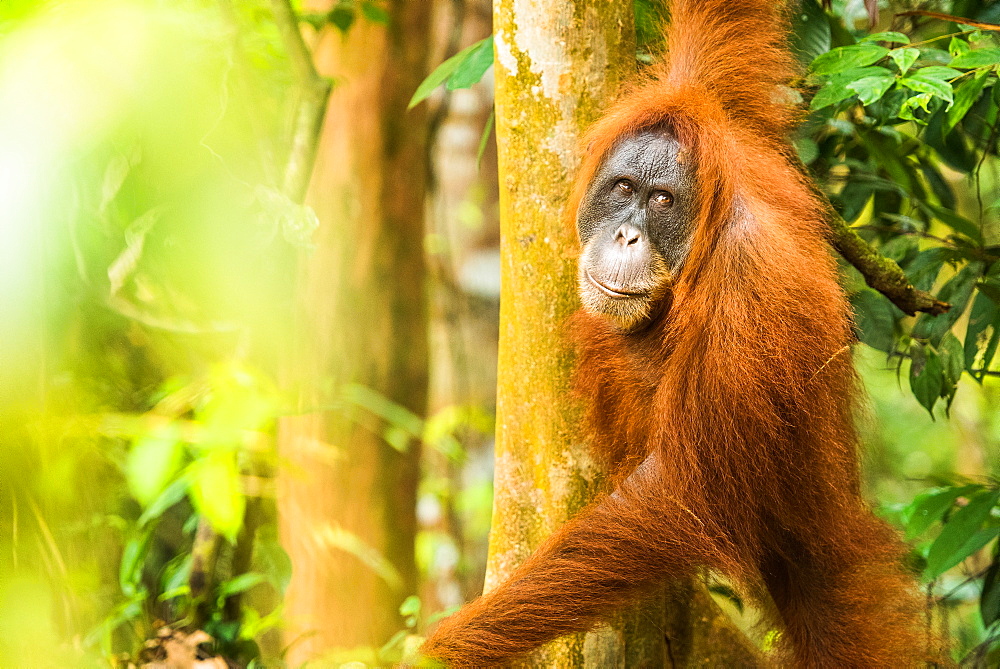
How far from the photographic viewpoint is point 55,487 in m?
1.07

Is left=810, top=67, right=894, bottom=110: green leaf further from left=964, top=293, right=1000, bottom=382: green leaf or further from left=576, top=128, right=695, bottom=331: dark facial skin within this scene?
left=964, top=293, right=1000, bottom=382: green leaf

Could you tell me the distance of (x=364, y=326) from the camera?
4.75m

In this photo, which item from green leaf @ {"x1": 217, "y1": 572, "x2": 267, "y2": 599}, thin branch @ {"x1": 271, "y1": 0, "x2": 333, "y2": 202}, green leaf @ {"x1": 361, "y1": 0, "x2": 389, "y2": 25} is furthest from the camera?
green leaf @ {"x1": 361, "y1": 0, "x2": 389, "y2": 25}

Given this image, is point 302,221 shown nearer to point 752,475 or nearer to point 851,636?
point 752,475

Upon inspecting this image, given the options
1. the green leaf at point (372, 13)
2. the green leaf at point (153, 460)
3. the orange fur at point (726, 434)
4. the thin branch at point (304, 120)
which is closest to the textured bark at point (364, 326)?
the green leaf at point (372, 13)

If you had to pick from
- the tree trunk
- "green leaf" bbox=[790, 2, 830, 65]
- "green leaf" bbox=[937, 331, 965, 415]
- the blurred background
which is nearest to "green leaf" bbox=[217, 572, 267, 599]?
the blurred background

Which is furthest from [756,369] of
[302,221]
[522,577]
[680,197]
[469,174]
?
[469,174]

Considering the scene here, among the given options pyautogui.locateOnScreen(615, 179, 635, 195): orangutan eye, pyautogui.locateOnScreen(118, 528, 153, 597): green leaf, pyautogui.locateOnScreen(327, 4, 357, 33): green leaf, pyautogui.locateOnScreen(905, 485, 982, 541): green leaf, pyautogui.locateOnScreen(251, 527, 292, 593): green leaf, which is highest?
pyautogui.locateOnScreen(327, 4, 357, 33): green leaf

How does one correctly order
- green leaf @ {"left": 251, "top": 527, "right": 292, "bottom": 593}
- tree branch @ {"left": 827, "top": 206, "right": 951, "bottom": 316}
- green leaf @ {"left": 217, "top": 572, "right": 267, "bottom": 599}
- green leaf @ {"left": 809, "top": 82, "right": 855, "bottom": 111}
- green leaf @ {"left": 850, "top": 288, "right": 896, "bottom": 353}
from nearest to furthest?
green leaf @ {"left": 809, "top": 82, "right": 855, "bottom": 111} → tree branch @ {"left": 827, "top": 206, "right": 951, "bottom": 316} → green leaf @ {"left": 850, "top": 288, "right": 896, "bottom": 353} → green leaf @ {"left": 217, "top": 572, "right": 267, "bottom": 599} → green leaf @ {"left": 251, "top": 527, "right": 292, "bottom": 593}

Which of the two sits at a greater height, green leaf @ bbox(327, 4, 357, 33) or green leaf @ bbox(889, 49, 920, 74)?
green leaf @ bbox(889, 49, 920, 74)

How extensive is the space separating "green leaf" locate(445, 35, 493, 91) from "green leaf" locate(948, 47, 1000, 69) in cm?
139

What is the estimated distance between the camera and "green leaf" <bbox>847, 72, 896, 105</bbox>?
2254 mm

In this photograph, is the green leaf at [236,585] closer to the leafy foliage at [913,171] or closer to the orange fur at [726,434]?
the orange fur at [726,434]

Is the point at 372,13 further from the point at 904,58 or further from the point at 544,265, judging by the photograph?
the point at 904,58
